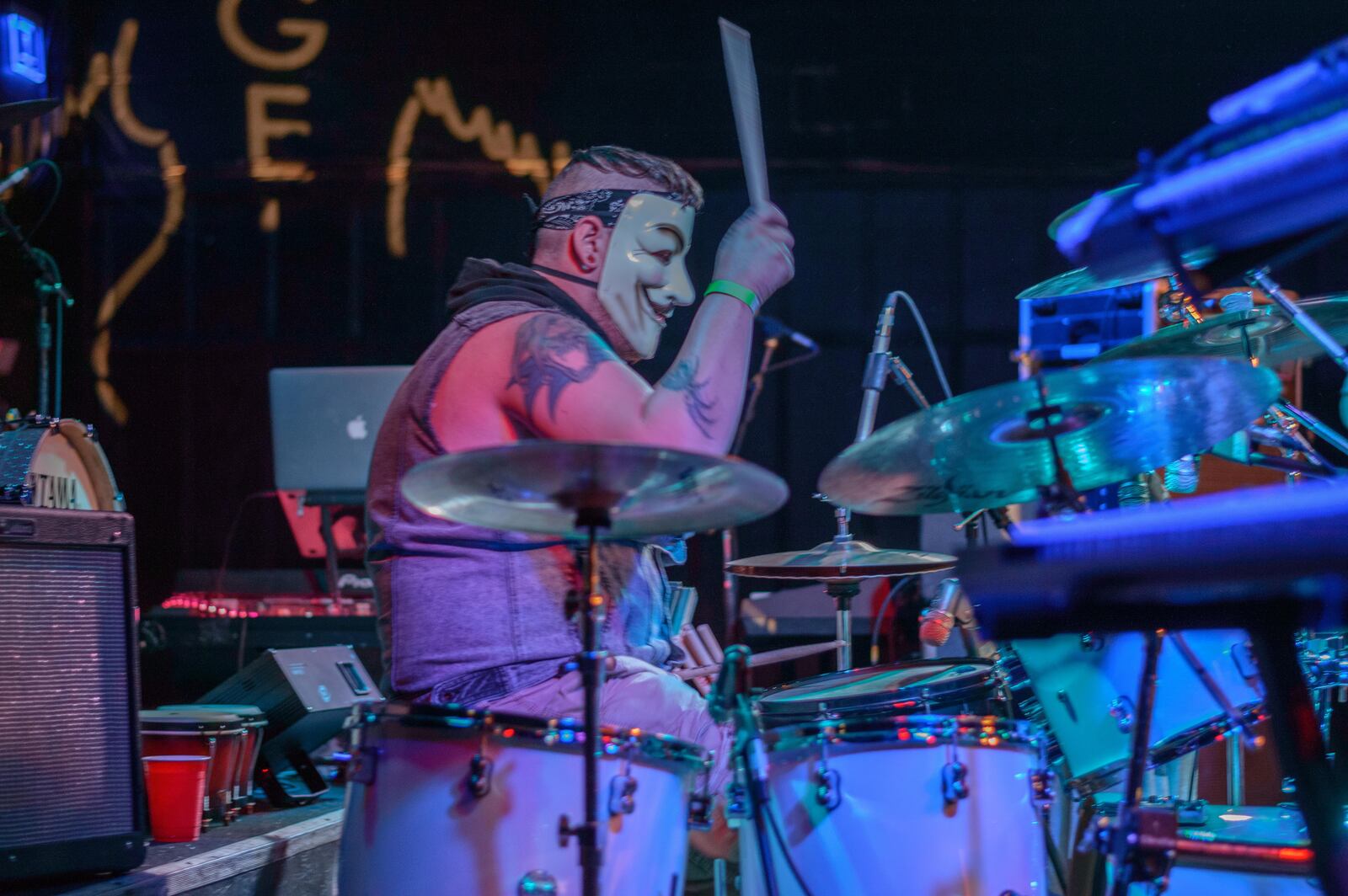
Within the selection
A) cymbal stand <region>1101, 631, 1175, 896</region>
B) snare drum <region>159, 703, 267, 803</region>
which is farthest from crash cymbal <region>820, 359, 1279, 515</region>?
snare drum <region>159, 703, 267, 803</region>

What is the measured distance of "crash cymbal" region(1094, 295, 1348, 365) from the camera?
244cm

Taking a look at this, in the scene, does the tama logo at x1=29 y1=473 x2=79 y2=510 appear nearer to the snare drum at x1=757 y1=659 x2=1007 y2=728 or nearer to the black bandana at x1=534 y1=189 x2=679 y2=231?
the black bandana at x1=534 y1=189 x2=679 y2=231

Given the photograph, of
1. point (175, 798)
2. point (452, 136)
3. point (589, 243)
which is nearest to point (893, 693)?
point (589, 243)

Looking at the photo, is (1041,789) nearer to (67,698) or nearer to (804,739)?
(804,739)

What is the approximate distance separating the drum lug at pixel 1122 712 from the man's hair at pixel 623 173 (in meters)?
1.32

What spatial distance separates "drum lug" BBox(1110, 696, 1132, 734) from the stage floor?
1.56 m

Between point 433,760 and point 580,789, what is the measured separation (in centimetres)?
21

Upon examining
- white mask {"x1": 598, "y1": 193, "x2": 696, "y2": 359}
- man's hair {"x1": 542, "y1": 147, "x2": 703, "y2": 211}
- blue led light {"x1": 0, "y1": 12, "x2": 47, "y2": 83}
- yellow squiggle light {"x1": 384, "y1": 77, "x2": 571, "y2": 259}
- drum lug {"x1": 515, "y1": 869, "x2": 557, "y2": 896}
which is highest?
blue led light {"x1": 0, "y1": 12, "x2": 47, "y2": 83}

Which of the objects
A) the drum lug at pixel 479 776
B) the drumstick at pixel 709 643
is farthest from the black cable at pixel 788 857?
the drumstick at pixel 709 643

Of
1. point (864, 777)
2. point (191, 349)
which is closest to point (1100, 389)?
point (864, 777)

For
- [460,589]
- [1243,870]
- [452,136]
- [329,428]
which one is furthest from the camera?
[452,136]

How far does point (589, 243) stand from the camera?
7.30ft

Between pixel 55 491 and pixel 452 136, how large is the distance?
320cm

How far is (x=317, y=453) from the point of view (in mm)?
4387
